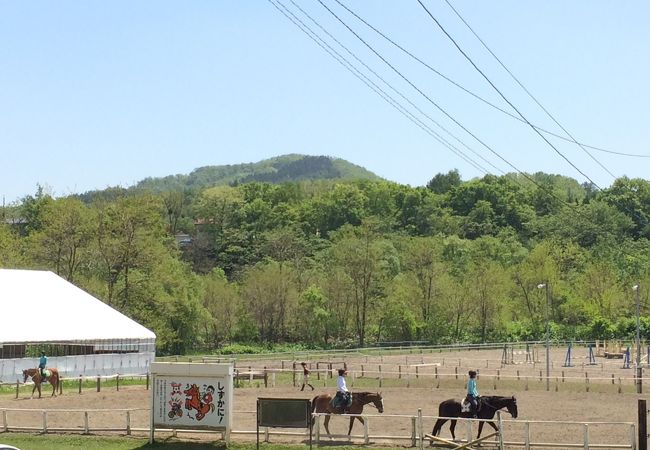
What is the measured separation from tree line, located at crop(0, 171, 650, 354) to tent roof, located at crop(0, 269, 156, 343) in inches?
684

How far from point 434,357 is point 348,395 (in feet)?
135

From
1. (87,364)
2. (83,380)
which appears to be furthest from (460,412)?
(87,364)

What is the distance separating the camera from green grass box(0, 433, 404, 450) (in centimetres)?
A: 2588

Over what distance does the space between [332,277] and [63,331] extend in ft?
145

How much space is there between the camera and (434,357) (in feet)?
221

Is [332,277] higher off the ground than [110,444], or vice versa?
[332,277]

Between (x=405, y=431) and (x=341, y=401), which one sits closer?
(x=341, y=401)

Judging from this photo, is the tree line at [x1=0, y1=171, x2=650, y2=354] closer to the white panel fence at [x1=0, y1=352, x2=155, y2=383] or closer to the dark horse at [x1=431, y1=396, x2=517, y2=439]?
the dark horse at [x1=431, y1=396, x2=517, y2=439]

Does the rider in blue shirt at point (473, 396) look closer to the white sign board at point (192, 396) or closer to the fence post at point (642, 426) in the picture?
the fence post at point (642, 426)

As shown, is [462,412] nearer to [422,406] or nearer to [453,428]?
[453,428]

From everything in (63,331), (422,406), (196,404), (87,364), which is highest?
(63,331)

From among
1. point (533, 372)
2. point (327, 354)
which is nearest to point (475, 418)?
point (533, 372)

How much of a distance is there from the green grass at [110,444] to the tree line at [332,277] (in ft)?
66.3

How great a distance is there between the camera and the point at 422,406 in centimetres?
3569
